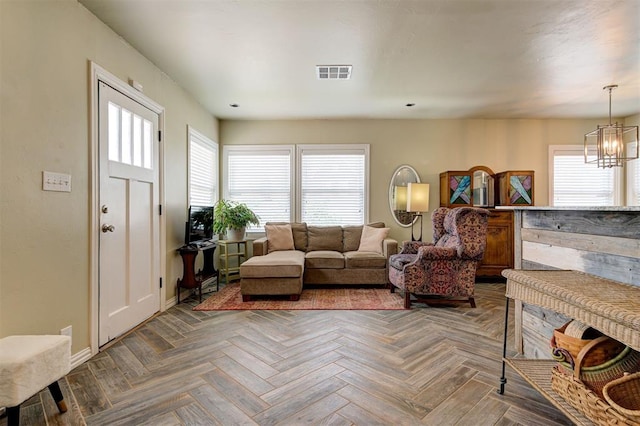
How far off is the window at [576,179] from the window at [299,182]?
3.18 metres

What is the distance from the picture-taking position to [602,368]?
1218 millimetres

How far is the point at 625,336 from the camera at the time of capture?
0.96m

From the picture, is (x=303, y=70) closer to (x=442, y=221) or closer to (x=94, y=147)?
(x=94, y=147)

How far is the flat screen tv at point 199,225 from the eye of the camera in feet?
Answer: 11.2

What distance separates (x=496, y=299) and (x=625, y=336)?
2967 millimetres

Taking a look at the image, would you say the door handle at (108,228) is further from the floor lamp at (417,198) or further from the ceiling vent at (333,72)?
the floor lamp at (417,198)

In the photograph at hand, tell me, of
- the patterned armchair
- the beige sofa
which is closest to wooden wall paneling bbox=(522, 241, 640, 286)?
the patterned armchair

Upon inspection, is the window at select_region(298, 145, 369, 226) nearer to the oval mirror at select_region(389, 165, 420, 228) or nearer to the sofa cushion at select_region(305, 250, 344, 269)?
the oval mirror at select_region(389, 165, 420, 228)

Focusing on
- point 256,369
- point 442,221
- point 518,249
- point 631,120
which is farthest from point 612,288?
point 631,120

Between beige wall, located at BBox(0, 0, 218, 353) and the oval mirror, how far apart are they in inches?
157

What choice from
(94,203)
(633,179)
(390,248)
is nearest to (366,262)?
(390,248)

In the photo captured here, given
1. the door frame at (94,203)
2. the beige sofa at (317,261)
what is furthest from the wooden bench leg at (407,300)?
the door frame at (94,203)

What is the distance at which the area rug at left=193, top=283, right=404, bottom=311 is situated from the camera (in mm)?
3271

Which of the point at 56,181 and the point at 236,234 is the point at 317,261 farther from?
the point at 56,181
